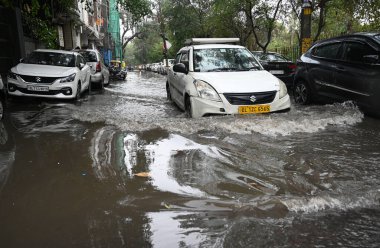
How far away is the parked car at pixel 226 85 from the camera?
6805 mm

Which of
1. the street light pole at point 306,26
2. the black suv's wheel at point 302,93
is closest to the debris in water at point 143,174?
the black suv's wheel at point 302,93

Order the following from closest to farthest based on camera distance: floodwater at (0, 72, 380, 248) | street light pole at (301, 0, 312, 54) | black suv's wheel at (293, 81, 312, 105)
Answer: floodwater at (0, 72, 380, 248) < black suv's wheel at (293, 81, 312, 105) < street light pole at (301, 0, 312, 54)

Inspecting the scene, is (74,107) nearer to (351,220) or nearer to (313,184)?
(313,184)

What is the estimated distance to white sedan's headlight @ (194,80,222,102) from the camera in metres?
6.86

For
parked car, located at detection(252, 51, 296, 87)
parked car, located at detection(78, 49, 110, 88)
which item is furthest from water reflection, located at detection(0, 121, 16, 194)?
parked car, located at detection(78, 49, 110, 88)

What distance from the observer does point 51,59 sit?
1120cm

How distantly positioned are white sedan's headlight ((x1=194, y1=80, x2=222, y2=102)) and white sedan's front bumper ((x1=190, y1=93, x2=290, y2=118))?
2.6 inches

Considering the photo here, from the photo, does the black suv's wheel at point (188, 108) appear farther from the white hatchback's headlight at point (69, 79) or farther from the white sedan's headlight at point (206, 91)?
the white hatchback's headlight at point (69, 79)

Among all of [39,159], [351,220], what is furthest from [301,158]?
[39,159]

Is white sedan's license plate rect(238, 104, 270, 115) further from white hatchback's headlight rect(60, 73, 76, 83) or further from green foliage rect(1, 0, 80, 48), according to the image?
green foliage rect(1, 0, 80, 48)

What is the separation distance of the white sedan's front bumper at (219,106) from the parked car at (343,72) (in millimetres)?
1550

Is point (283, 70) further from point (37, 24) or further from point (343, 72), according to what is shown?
point (37, 24)

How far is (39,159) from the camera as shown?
5.02 metres

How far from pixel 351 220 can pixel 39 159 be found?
3805mm
